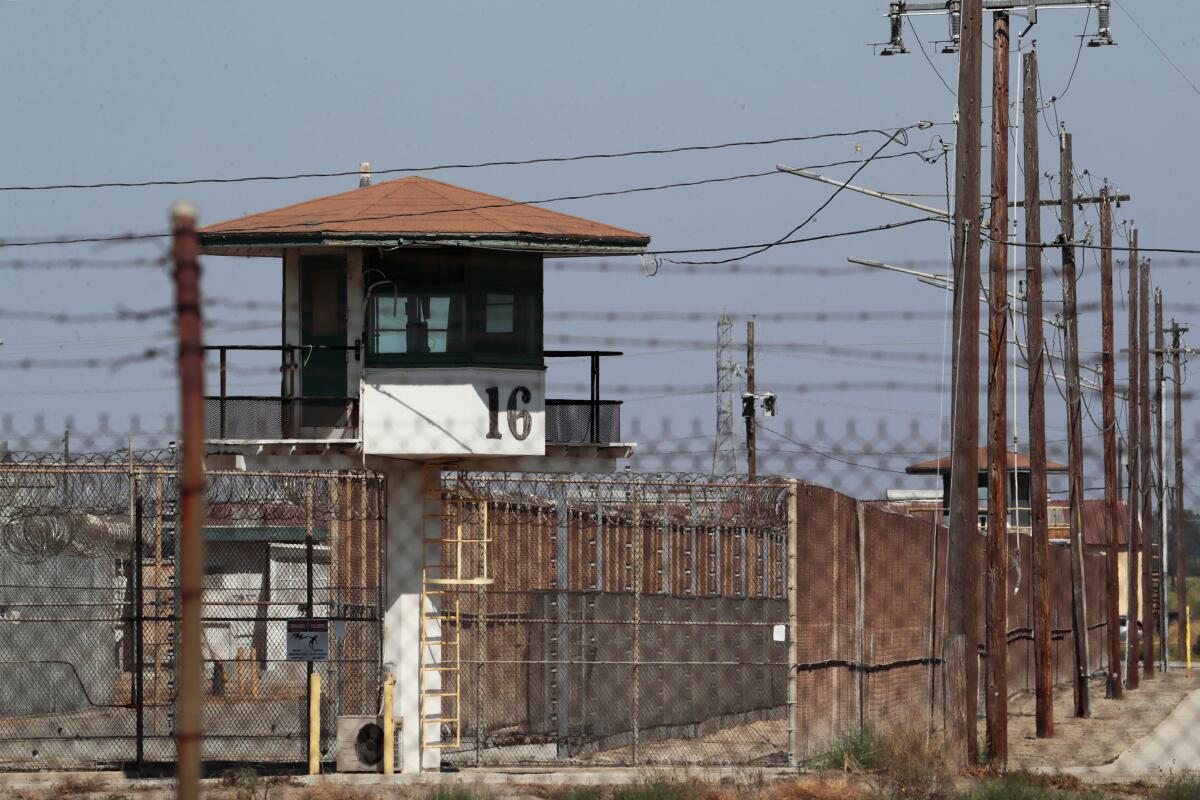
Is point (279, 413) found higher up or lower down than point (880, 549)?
higher up

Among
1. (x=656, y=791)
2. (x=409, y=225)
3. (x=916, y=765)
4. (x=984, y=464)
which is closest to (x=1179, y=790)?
(x=916, y=765)

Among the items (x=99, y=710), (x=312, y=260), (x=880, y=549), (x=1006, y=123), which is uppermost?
(x=1006, y=123)

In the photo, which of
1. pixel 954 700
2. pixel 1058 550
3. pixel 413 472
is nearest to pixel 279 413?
pixel 413 472

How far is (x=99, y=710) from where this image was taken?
963 inches

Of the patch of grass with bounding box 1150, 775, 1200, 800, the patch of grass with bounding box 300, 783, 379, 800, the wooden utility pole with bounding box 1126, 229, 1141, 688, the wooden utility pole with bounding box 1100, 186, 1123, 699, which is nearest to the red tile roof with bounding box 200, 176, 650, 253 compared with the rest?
the patch of grass with bounding box 300, 783, 379, 800

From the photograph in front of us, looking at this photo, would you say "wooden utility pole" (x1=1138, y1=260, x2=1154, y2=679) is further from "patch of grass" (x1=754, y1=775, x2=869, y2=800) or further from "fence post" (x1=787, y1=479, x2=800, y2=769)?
"patch of grass" (x1=754, y1=775, x2=869, y2=800)

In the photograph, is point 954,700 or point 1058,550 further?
point 1058,550

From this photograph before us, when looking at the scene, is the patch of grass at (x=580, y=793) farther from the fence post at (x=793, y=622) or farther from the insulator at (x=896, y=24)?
the insulator at (x=896, y=24)

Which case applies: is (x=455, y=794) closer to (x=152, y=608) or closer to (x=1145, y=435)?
(x=152, y=608)

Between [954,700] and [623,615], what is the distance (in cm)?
641

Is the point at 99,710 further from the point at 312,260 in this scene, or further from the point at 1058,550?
the point at 1058,550

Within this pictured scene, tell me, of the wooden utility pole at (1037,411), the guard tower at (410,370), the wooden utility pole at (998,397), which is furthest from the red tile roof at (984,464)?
the guard tower at (410,370)

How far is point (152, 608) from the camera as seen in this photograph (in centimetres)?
2717

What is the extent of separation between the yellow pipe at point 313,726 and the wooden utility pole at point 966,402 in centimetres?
659
